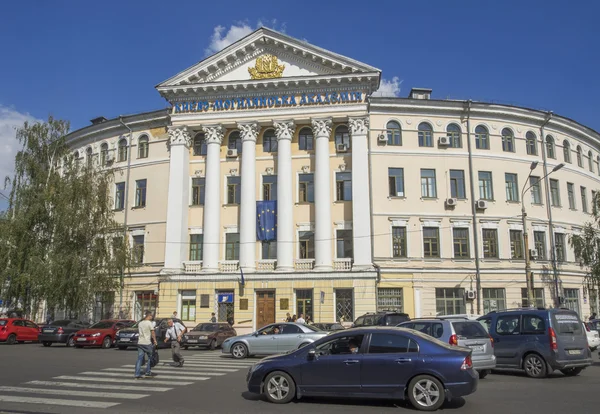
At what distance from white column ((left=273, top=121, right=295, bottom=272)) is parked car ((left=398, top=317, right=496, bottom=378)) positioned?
756 inches

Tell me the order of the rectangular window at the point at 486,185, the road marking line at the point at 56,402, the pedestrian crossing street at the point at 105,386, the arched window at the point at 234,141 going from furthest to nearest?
the arched window at the point at 234,141 → the rectangular window at the point at 486,185 → the pedestrian crossing street at the point at 105,386 → the road marking line at the point at 56,402

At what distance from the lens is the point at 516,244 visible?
111 ft

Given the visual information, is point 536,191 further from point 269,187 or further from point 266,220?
point 266,220

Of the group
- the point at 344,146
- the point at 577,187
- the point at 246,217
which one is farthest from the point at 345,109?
the point at 577,187

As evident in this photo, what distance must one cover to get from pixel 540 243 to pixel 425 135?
10.7 metres

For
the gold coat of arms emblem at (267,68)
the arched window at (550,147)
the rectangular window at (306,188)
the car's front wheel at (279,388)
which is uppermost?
the gold coat of arms emblem at (267,68)

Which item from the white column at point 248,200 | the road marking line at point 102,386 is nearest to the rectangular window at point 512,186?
the white column at point 248,200

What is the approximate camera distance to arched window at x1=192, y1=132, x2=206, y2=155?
36.4 m

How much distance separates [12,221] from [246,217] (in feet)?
48.6

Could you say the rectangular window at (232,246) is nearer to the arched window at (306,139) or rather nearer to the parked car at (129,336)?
the arched window at (306,139)

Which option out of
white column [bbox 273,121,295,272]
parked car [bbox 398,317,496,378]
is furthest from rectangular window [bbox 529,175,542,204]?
parked car [bbox 398,317,496,378]

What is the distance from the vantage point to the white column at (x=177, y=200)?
3378 centimetres

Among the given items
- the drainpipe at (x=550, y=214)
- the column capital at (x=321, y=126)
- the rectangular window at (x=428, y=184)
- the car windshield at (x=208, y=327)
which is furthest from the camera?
the drainpipe at (x=550, y=214)

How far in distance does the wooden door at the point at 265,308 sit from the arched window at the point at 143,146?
1403 cm
